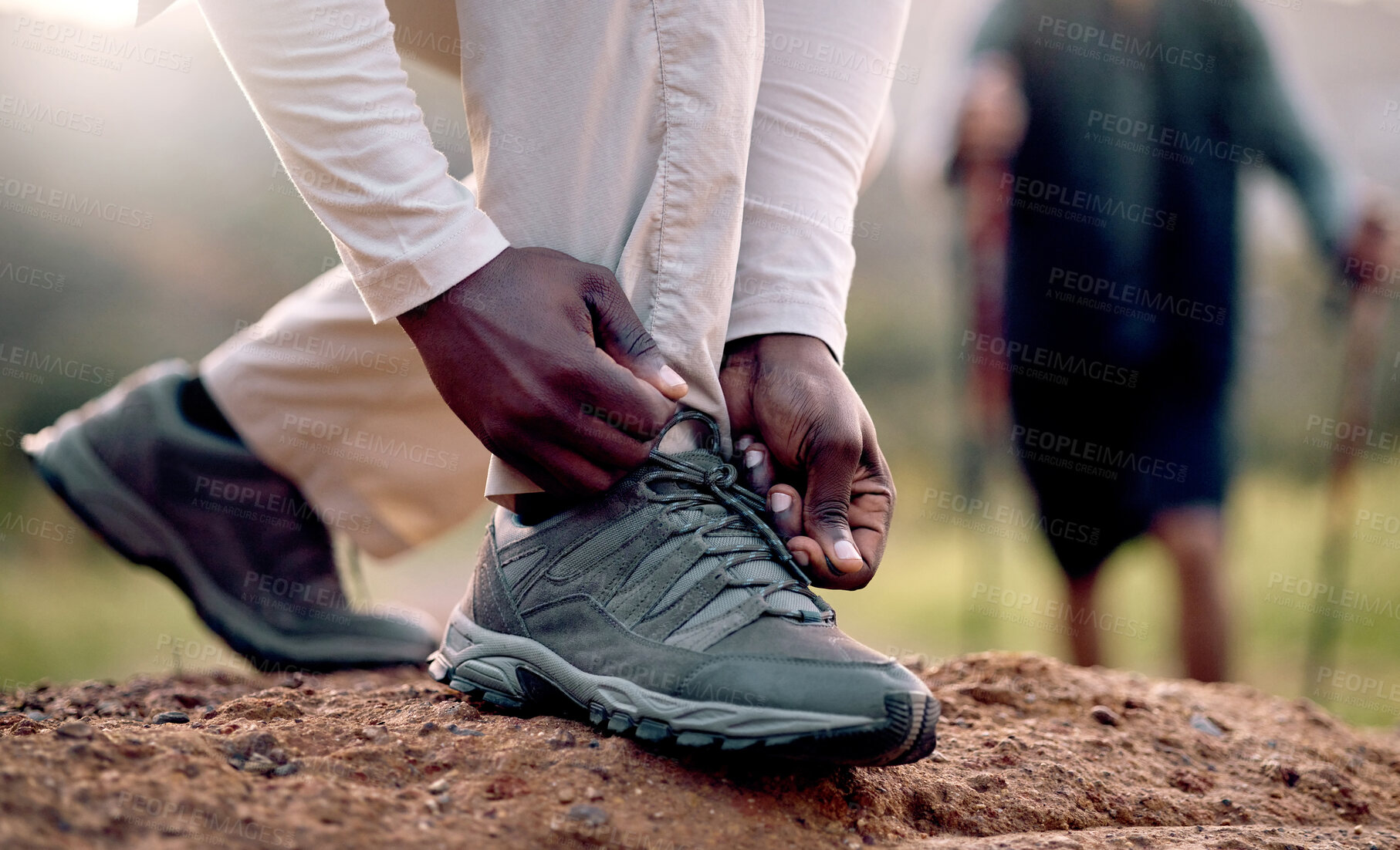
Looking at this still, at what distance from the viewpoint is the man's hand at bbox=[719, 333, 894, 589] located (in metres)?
1.42

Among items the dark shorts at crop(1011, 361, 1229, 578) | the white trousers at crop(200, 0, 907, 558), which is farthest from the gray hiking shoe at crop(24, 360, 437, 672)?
the dark shorts at crop(1011, 361, 1229, 578)

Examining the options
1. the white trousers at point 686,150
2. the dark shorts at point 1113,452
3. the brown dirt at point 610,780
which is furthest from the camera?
the dark shorts at point 1113,452

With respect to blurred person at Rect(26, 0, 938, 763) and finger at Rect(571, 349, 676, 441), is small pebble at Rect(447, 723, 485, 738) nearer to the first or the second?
blurred person at Rect(26, 0, 938, 763)

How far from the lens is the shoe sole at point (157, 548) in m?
2.10

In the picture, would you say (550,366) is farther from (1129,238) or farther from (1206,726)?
(1129,238)

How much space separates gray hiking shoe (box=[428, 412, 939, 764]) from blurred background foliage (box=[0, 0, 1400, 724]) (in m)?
3.10

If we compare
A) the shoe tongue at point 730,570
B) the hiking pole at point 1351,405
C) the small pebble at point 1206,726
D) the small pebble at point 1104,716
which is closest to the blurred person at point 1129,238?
the hiking pole at point 1351,405

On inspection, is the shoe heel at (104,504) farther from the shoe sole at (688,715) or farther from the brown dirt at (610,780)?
the shoe sole at (688,715)

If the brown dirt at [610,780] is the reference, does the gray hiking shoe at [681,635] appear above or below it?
above

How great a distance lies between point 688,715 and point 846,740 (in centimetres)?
19

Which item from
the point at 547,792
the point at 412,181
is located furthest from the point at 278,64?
the point at 547,792

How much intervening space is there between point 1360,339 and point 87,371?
7762 mm

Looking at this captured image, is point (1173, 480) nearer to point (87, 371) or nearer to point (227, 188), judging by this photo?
point (87, 371)

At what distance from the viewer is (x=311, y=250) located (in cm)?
984
